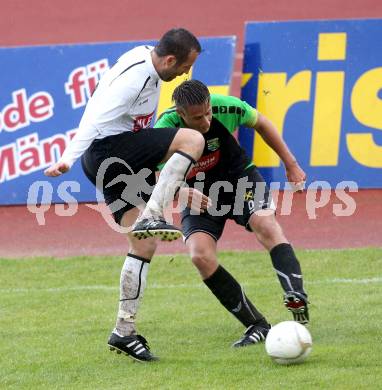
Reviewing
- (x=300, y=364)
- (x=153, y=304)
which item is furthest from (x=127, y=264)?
(x=153, y=304)

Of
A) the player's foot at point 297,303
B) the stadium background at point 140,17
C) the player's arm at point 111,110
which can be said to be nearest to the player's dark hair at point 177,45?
the player's arm at point 111,110

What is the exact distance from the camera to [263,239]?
281 inches

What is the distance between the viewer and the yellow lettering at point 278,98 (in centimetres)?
1322

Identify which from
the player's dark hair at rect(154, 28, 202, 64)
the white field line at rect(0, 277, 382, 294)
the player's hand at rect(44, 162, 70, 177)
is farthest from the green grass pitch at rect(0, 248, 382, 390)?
the player's dark hair at rect(154, 28, 202, 64)

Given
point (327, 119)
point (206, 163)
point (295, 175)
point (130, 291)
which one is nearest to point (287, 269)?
point (295, 175)

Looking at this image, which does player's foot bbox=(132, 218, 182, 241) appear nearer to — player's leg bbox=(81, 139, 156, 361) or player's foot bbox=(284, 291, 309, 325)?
player's leg bbox=(81, 139, 156, 361)

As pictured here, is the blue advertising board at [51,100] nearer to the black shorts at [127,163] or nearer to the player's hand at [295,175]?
the player's hand at [295,175]

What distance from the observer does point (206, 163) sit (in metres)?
7.29

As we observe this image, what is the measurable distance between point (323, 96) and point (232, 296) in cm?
645

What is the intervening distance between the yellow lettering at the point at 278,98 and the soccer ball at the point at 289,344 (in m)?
7.01

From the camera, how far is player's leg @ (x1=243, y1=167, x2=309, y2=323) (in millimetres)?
6824

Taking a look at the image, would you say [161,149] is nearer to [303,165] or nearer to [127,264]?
[127,264]

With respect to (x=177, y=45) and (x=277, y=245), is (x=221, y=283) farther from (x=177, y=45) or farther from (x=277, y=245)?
(x=177, y=45)

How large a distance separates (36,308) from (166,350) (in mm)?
2075
